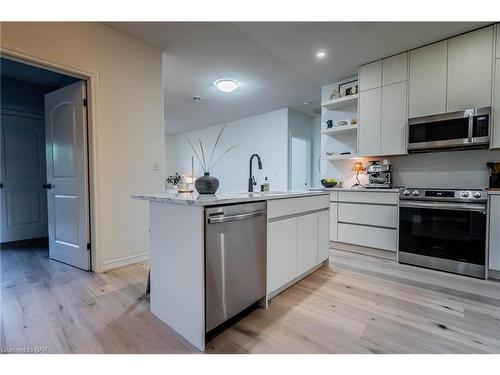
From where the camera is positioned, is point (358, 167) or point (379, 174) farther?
point (358, 167)

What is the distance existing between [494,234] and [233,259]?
260 centimetres

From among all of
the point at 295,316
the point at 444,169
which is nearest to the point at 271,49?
the point at 444,169

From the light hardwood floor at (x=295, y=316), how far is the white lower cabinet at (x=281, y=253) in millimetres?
168

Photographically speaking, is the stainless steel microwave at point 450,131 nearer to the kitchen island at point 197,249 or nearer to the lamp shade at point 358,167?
the lamp shade at point 358,167

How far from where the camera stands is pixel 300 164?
6.24 metres

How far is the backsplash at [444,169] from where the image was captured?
2703 mm

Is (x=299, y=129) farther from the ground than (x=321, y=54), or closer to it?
closer to it

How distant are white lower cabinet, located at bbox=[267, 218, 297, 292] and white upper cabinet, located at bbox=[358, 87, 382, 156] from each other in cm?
195

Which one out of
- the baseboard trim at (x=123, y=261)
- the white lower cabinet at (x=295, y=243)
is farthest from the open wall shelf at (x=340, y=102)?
the baseboard trim at (x=123, y=261)

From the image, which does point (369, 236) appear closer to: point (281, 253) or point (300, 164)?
point (281, 253)

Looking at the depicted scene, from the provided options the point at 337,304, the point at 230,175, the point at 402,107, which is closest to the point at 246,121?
the point at 230,175

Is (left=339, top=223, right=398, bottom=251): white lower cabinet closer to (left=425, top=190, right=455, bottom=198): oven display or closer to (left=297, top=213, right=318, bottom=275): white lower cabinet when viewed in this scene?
(left=425, top=190, right=455, bottom=198): oven display
